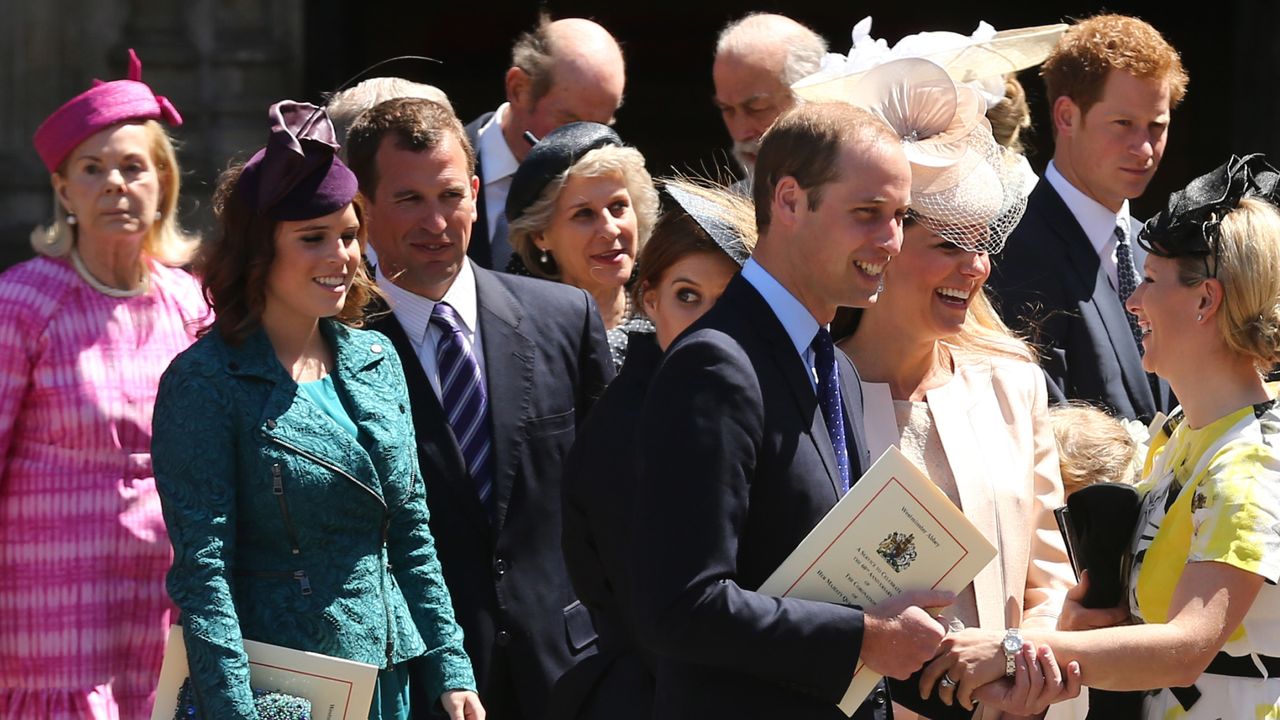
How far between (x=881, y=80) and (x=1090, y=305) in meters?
1.40

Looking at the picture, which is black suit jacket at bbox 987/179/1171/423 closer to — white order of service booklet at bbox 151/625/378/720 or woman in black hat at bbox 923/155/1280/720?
woman in black hat at bbox 923/155/1280/720

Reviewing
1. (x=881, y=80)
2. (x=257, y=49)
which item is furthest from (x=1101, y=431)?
(x=257, y=49)

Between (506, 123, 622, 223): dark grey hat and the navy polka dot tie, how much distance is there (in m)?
1.79

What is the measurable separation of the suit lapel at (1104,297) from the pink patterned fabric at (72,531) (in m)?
2.24

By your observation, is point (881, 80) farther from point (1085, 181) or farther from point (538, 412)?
point (1085, 181)

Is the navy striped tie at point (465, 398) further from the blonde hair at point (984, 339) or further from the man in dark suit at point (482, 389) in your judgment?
the blonde hair at point (984, 339)

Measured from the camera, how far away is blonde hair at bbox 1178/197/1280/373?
3111 mm

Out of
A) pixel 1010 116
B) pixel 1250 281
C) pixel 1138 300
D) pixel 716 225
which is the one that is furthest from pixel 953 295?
pixel 1010 116

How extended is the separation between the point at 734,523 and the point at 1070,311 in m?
2.17

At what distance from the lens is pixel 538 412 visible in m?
3.95

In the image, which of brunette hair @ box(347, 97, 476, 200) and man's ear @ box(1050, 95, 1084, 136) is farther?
man's ear @ box(1050, 95, 1084, 136)

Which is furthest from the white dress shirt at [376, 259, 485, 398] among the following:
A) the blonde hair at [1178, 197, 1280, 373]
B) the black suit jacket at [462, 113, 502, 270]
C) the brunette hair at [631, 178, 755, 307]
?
the blonde hair at [1178, 197, 1280, 373]

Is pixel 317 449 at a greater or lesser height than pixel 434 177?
lesser

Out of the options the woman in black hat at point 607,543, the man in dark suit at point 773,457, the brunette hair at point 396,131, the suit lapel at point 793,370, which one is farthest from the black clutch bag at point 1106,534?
the brunette hair at point 396,131
